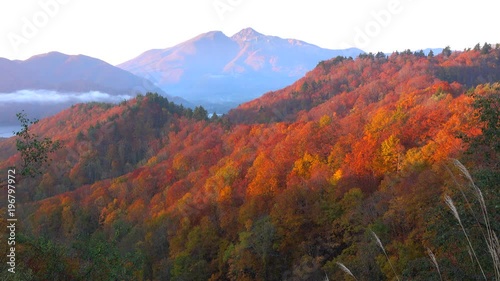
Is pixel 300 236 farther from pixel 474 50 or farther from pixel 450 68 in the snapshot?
pixel 474 50

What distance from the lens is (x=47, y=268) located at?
54.7 ft

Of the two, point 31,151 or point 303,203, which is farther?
point 303,203

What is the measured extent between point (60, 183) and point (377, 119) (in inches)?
3482

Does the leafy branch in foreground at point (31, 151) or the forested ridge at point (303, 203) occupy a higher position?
the leafy branch in foreground at point (31, 151)

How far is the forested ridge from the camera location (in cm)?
1169

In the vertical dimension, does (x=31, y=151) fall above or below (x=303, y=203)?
above

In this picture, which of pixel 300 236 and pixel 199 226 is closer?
pixel 300 236

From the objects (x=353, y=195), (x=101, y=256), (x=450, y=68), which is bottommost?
(x=353, y=195)

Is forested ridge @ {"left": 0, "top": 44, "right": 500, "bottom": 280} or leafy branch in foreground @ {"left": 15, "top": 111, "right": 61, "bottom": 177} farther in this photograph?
forested ridge @ {"left": 0, "top": 44, "right": 500, "bottom": 280}

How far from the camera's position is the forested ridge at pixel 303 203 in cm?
1169

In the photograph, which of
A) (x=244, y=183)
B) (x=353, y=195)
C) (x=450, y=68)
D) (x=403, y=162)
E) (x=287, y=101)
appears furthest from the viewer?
(x=287, y=101)

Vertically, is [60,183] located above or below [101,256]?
below

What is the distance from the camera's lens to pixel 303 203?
124 ft

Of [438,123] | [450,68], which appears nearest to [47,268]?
[438,123]
